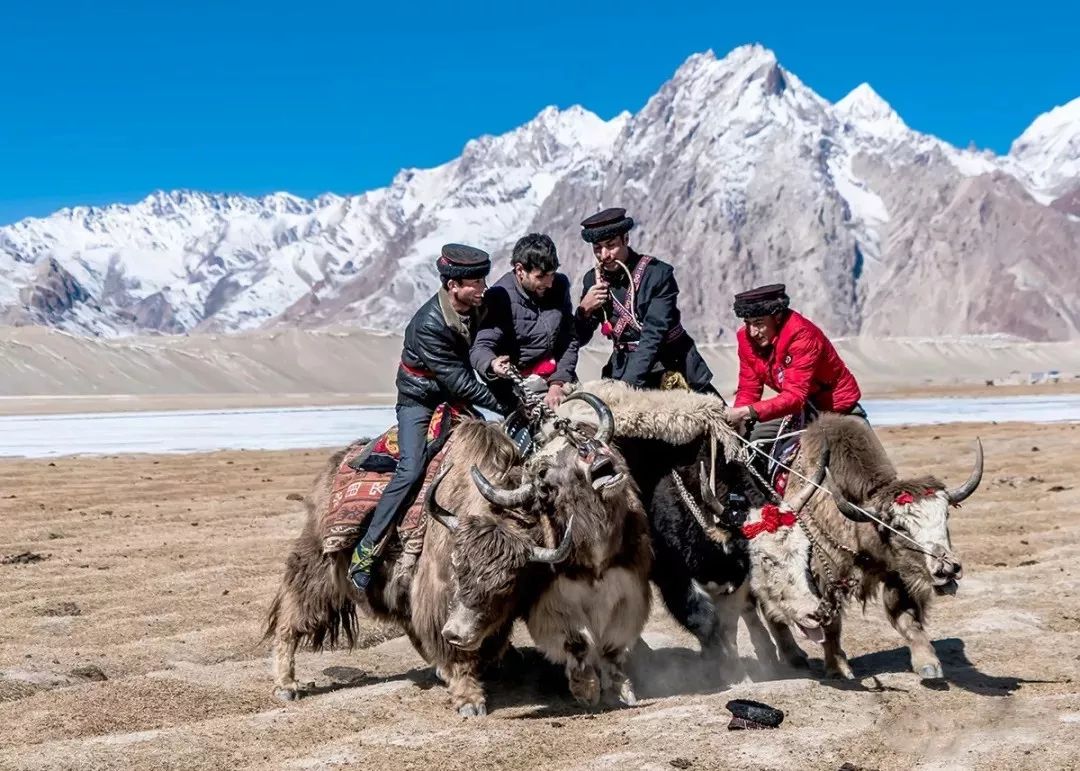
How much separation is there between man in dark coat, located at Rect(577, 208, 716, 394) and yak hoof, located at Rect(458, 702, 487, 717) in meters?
2.03

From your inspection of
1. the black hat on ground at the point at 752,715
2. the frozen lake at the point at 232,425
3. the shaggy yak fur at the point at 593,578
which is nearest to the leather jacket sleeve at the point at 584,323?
the shaggy yak fur at the point at 593,578

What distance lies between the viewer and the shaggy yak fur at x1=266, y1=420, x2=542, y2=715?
19.5 ft

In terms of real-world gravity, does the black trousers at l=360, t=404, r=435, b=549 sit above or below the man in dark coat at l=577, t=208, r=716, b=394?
below

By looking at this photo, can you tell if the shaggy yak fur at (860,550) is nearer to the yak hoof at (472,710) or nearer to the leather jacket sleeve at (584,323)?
A: the leather jacket sleeve at (584,323)

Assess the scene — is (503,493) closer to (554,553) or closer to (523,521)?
(523,521)

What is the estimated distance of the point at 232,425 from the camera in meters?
41.0

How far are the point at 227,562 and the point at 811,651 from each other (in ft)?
19.3

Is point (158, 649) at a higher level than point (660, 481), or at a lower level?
lower

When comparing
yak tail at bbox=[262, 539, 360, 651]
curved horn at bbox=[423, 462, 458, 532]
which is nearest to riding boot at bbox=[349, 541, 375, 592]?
yak tail at bbox=[262, 539, 360, 651]

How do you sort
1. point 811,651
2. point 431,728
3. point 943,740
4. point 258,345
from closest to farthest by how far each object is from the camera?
point 943,740
point 431,728
point 811,651
point 258,345

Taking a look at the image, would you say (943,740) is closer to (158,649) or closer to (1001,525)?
(158,649)

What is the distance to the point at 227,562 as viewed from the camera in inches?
438

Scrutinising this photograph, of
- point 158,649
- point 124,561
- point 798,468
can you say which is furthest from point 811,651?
point 124,561

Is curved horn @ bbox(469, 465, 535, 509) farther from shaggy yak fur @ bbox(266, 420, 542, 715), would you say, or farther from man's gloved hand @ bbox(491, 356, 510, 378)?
man's gloved hand @ bbox(491, 356, 510, 378)
